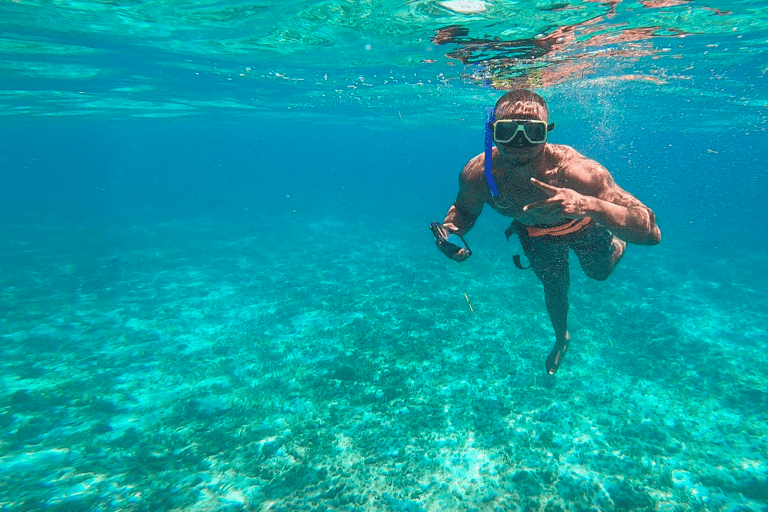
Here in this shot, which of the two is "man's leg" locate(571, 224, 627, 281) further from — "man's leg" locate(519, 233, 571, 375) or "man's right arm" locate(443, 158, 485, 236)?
"man's right arm" locate(443, 158, 485, 236)

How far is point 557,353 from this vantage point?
609 centimetres

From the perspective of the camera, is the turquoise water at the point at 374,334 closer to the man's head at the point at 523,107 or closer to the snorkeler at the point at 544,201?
the snorkeler at the point at 544,201

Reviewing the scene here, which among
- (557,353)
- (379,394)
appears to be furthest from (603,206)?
(379,394)

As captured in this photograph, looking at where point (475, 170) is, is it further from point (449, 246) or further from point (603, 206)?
point (603, 206)

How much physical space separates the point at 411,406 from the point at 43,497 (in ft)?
18.1

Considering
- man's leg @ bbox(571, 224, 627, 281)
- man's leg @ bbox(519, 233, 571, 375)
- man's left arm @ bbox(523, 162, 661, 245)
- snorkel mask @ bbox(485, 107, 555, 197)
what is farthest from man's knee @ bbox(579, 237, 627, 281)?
snorkel mask @ bbox(485, 107, 555, 197)

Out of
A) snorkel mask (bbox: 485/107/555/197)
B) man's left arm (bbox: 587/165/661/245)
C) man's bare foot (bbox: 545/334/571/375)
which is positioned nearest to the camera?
man's left arm (bbox: 587/165/661/245)

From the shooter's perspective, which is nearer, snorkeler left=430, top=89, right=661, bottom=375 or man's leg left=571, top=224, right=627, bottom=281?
snorkeler left=430, top=89, right=661, bottom=375

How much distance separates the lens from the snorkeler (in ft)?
9.57

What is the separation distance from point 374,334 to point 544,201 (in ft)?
24.4

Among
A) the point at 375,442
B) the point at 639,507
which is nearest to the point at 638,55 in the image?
the point at 639,507

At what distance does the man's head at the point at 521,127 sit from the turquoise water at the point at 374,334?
461 cm

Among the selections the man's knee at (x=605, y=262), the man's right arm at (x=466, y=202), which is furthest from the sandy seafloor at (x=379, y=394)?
the man's right arm at (x=466, y=202)

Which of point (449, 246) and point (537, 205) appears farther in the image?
point (449, 246)
